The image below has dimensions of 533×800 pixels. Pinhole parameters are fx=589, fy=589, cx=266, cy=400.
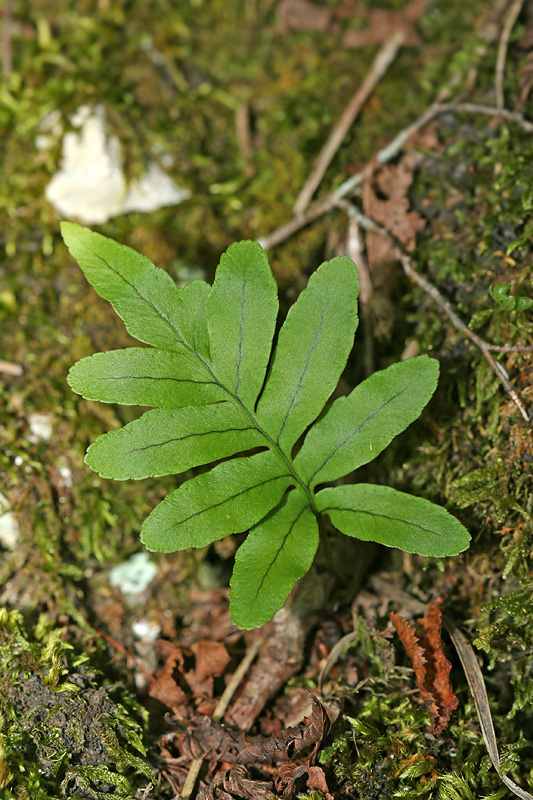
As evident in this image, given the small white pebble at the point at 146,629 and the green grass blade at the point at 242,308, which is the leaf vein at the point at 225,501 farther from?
the small white pebble at the point at 146,629

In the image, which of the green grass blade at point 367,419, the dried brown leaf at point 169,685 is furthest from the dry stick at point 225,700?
the green grass blade at point 367,419

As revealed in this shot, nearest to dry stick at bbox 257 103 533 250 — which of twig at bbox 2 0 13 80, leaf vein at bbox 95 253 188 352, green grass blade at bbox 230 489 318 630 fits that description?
leaf vein at bbox 95 253 188 352

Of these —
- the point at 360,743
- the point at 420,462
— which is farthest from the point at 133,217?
the point at 360,743

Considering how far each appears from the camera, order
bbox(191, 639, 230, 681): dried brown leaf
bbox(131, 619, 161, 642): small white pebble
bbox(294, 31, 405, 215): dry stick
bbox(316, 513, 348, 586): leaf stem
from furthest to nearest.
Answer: bbox(294, 31, 405, 215): dry stick, bbox(131, 619, 161, 642): small white pebble, bbox(191, 639, 230, 681): dried brown leaf, bbox(316, 513, 348, 586): leaf stem

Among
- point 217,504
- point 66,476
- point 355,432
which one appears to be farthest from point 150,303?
point 66,476

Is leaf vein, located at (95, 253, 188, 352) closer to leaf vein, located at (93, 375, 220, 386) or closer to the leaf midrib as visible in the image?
the leaf midrib

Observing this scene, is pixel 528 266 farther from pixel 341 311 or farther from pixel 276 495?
pixel 276 495

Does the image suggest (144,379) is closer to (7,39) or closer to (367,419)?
(367,419)
